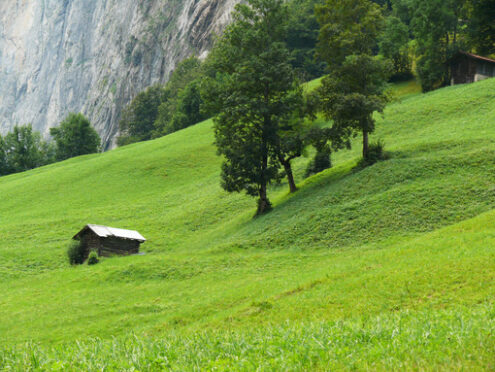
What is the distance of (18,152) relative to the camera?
135m

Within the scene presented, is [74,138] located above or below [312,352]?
above

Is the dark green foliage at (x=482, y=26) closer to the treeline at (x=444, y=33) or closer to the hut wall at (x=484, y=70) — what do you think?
the treeline at (x=444, y=33)

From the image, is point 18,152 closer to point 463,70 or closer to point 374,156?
point 463,70

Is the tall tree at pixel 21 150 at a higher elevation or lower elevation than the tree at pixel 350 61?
higher

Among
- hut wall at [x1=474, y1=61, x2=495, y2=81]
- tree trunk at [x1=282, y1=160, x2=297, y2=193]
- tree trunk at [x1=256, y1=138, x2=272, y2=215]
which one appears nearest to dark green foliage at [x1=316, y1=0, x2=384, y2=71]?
tree trunk at [x1=256, y1=138, x2=272, y2=215]

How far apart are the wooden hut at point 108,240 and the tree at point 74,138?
95337 mm

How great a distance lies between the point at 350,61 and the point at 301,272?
21541 millimetres

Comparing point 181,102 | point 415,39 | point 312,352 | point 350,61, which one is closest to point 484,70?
point 415,39

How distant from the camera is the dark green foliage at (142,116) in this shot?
16712cm

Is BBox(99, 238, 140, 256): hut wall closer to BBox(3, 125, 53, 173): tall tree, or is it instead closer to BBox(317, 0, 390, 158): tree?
BBox(317, 0, 390, 158): tree

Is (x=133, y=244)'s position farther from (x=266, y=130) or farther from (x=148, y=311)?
(x=148, y=311)

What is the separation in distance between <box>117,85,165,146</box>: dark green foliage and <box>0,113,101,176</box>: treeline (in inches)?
1101

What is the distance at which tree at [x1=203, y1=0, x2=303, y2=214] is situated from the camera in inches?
1841

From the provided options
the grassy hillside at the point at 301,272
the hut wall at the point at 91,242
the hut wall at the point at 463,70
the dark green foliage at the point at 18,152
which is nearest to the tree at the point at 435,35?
the hut wall at the point at 463,70
